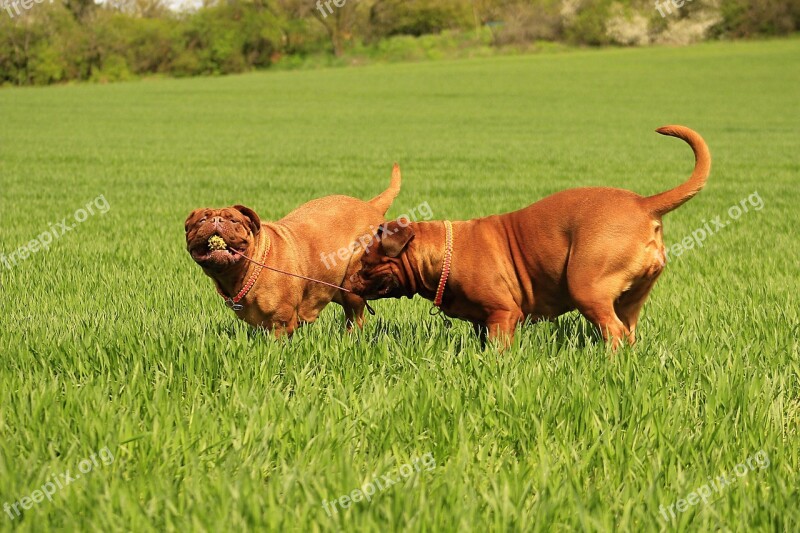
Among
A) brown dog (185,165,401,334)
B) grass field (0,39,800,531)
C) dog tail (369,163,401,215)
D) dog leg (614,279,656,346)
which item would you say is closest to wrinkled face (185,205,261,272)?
brown dog (185,165,401,334)

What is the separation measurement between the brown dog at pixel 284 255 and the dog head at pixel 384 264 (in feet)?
2.21

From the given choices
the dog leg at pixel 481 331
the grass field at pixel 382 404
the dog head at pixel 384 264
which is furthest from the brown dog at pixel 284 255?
the dog leg at pixel 481 331

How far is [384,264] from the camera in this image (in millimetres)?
5223

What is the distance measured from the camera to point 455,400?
384 cm

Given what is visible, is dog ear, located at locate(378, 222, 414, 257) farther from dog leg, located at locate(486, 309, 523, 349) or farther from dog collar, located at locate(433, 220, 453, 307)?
dog leg, located at locate(486, 309, 523, 349)

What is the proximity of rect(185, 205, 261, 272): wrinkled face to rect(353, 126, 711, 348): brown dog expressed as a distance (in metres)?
0.79

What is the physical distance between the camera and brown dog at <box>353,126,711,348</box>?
4.76m

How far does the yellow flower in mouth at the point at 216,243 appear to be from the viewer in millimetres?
5129

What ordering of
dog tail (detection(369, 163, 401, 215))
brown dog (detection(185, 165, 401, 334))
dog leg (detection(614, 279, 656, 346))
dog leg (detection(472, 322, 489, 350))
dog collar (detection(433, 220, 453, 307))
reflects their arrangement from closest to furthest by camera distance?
dog leg (detection(614, 279, 656, 346))
dog collar (detection(433, 220, 453, 307))
brown dog (detection(185, 165, 401, 334))
dog leg (detection(472, 322, 489, 350))
dog tail (detection(369, 163, 401, 215))

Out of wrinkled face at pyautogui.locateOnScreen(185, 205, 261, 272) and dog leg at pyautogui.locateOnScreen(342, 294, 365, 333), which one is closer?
wrinkled face at pyautogui.locateOnScreen(185, 205, 261, 272)

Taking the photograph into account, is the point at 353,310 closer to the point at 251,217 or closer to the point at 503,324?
the point at 251,217

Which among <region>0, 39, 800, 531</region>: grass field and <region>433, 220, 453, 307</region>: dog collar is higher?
<region>433, 220, 453, 307</region>: dog collar

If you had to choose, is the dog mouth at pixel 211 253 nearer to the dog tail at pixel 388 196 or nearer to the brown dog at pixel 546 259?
the brown dog at pixel 546 259

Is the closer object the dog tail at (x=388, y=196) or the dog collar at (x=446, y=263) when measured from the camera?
the dog collar at (x=446, y=263)
